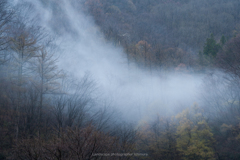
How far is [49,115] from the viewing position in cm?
1692

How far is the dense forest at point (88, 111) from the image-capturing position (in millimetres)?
9672

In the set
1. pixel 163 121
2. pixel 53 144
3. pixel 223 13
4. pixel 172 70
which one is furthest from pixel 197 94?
pixel 223 13

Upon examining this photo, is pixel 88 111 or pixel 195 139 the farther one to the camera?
pixel 88 111

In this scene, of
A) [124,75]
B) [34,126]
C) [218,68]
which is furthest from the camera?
[124,75]

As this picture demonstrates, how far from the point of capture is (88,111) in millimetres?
21516

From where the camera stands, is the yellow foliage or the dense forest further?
the yellow foliage

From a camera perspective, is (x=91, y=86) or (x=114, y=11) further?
(x=114, y=11)

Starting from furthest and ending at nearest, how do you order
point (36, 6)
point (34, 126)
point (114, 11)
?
point (114, 11), point (36, 6), point (34, 126)

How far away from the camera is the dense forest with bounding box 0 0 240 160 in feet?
31.7

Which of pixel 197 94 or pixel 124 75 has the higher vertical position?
pixel 124 75

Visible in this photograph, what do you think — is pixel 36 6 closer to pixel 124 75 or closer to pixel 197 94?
pixel 124 75

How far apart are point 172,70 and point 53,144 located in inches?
1304

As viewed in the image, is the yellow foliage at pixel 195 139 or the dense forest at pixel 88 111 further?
the yellow foliage at pixel 195 139

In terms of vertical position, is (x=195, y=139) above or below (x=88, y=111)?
below
